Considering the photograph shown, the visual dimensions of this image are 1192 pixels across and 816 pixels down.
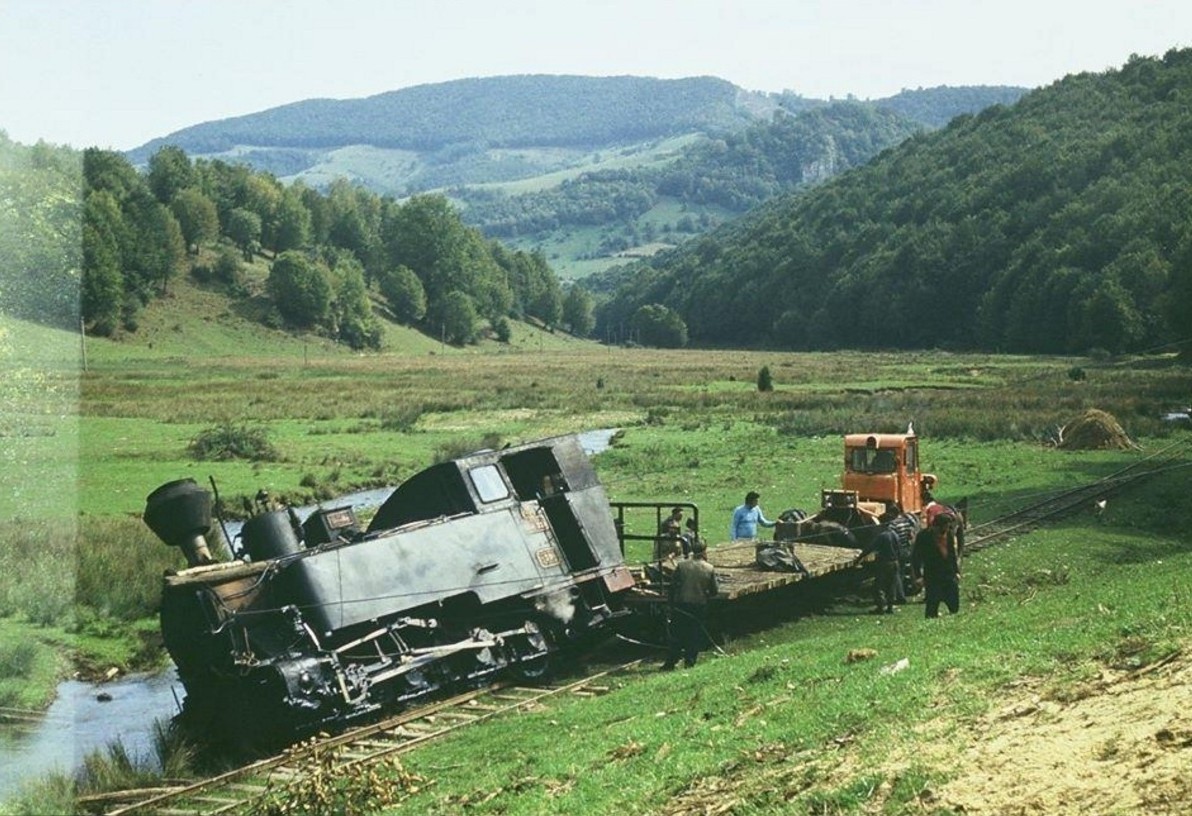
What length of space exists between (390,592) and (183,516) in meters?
3.68

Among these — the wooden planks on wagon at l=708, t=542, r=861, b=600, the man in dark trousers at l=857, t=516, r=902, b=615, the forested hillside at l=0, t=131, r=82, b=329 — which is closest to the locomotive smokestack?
the wooden planks on wagon at l=708, t=542, r=861, b=600

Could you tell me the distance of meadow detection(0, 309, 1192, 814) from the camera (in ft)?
43.4

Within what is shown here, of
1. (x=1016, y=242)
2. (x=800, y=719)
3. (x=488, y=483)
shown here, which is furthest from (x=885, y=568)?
(x=1016, y=242)

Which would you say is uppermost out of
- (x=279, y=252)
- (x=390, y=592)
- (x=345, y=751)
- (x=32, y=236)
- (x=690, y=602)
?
(x=279, y=252)

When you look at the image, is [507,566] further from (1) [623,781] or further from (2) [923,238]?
(2) [923,238]

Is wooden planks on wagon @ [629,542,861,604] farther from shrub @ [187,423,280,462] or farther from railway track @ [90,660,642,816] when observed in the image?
shrub @ [187,423,280,462]

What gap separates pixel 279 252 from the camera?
171625 mm

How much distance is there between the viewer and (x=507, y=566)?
74.6 feet

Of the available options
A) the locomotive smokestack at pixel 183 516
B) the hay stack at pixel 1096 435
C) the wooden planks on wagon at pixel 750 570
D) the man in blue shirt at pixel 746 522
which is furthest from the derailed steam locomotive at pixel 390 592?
the hay stack at pixel 1096 435

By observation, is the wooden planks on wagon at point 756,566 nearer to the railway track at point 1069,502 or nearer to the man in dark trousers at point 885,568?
the man in dark trousers at point 885,568

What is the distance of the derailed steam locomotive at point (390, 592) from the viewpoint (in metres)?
19.5

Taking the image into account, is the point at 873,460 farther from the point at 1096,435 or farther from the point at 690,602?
the point at 1096,435

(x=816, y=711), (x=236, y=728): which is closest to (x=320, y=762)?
(x=236, y=728)

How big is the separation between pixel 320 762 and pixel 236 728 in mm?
4333
